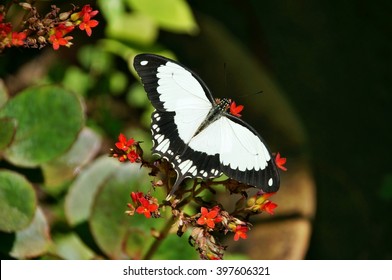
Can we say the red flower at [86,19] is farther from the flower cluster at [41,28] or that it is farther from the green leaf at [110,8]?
the green leaf at [110,8]

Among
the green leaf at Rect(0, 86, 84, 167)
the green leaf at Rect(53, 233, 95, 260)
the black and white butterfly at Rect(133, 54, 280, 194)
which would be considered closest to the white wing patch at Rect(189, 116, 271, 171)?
the black and white butterfly at Rect(133, 54, 280, 194)

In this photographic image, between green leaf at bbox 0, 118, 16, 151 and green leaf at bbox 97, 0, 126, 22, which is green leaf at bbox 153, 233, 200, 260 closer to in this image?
green leaf at bbox 0, 118, 16, 151

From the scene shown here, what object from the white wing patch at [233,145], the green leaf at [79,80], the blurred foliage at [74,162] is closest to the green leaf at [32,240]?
the blurred foliage at [74,162]

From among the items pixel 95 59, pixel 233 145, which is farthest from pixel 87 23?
pixel 95 59

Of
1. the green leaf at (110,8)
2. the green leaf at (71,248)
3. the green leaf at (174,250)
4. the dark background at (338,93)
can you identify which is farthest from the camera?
the dark background at (338,93)

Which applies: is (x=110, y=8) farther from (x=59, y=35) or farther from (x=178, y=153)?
(x=178, y=153)
